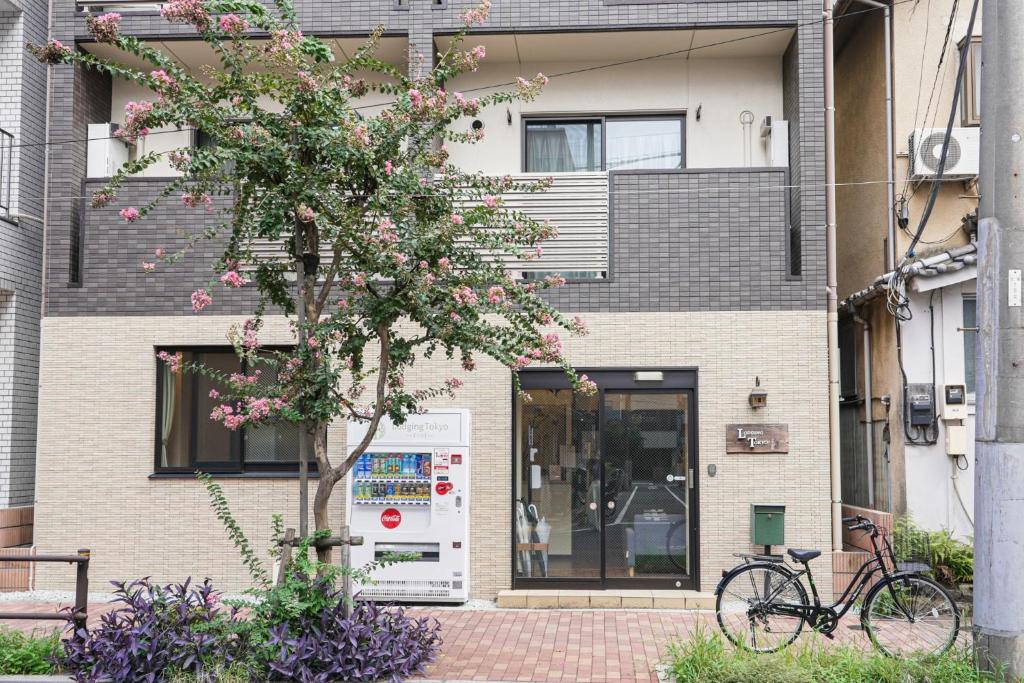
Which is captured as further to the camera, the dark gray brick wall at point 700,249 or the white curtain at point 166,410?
the white curtain at point 166,410

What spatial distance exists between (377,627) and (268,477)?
4.38 metres

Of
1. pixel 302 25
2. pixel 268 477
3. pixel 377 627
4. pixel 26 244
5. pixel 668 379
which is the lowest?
pixel 377 627

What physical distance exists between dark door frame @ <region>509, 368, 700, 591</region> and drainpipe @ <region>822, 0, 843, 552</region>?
152cm

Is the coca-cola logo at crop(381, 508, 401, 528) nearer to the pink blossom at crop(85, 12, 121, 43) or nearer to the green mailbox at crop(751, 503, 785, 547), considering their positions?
the green mailbox at crop(751, 503, 785, 547)

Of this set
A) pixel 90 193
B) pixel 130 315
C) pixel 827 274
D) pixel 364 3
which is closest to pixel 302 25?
pixel 364 3

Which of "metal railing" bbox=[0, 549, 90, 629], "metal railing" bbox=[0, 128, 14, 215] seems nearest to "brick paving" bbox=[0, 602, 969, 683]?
"metal railing" bbox=[0, 549, 90, 629]

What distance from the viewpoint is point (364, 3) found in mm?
11977

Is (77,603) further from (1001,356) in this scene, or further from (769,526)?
(1001,356)

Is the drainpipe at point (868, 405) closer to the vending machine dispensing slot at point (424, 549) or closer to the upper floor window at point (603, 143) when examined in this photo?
the upper floor window at point (603, 143)

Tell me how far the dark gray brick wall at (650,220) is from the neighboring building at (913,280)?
106 cm

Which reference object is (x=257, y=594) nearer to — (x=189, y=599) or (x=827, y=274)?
(x=189, y=599)

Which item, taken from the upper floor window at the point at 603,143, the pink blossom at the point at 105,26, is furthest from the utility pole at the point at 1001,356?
the pink blossom at the point at 105,26

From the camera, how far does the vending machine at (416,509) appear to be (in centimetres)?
1067

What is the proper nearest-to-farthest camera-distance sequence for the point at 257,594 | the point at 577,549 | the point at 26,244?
the point at 257,594 < the point at 577,549 < the point at 26,244
